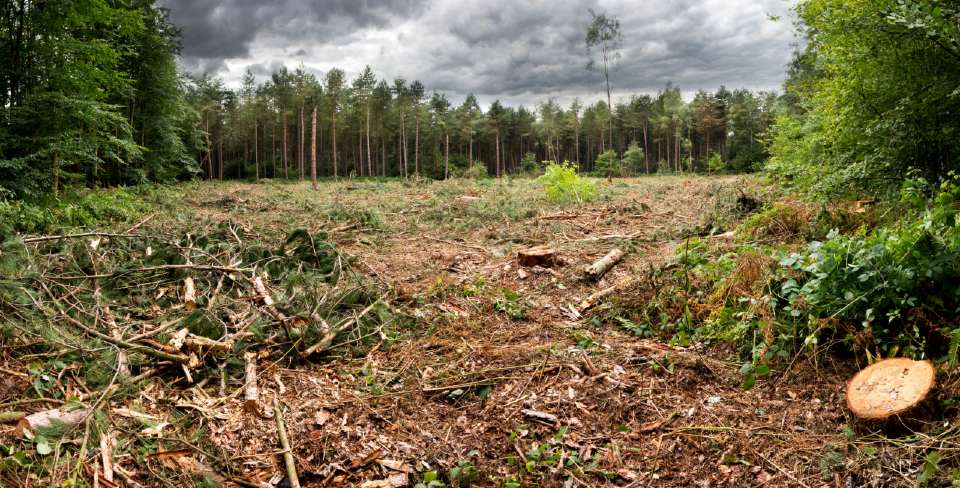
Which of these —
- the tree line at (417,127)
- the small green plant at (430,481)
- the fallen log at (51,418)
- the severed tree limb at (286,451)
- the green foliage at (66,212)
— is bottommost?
the small green plant at (430,481)

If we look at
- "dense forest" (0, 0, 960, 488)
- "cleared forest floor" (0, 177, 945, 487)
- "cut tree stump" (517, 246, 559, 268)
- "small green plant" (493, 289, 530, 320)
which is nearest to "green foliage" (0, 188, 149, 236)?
"dense forest" (0, 0, 960, 488)

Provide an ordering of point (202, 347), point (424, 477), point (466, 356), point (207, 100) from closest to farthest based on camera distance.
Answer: point (424, 477) → point (202, 347) → point (466, 356) → point (207, 100)

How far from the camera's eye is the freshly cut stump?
3.36m

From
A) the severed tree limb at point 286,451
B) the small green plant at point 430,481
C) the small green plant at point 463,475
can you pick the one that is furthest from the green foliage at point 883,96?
the severed tree limb at point 286,451

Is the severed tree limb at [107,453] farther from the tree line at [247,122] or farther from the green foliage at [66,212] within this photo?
the tree line at [247,122]

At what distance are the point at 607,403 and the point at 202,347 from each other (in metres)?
3.68

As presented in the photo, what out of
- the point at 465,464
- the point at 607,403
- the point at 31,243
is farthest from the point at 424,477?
the point at 31,243

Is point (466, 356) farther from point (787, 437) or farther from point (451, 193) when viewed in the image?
point (451, 193)

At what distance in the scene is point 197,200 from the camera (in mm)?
17719

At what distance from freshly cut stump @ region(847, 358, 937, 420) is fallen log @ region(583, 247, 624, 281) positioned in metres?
3.99

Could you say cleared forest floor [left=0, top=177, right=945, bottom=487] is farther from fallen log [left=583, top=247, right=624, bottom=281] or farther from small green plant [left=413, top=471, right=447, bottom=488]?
fallen log [left=583, top=247, right=624, bottom=281]

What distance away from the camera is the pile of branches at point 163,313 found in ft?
13.3

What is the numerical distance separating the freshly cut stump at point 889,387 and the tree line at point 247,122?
13720 millimetres

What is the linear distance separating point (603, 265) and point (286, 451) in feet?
18.5
